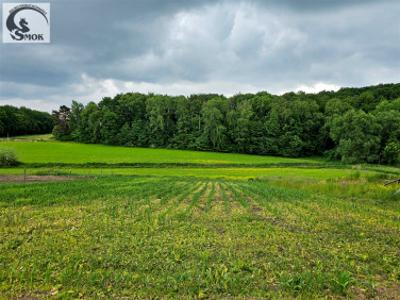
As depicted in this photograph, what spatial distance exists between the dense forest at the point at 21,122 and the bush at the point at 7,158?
63.1 m

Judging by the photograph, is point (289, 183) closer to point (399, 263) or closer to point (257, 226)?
point (257, 226)

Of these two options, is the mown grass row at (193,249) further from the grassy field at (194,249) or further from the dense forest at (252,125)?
the dense forest at (252,125)

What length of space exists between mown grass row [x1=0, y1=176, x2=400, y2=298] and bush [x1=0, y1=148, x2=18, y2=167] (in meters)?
30.2

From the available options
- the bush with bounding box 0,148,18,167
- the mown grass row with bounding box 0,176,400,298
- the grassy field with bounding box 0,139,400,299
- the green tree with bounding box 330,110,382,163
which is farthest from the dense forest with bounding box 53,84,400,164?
the mown grass row with bounding box 0,176,400,298

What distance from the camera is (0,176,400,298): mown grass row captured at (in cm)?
631

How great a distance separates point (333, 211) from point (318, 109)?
71.7m

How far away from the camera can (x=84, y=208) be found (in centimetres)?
1400

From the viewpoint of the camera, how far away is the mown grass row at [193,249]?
20.7 ft

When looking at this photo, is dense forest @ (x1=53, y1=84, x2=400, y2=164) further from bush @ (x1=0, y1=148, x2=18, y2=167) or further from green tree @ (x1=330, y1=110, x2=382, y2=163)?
bush @ (x1=0, y1=148, x2=18, y2=167)

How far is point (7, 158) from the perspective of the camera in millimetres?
39781

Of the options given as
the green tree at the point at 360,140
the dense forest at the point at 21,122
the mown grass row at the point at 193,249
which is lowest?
the mown grass row at the point at 193,249

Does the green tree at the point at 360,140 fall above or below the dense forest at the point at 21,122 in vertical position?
below

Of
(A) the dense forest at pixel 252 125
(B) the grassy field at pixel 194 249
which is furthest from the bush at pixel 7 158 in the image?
(A) the dense forest at pixel 252 125

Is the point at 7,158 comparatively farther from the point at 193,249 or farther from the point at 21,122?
the point at 21,122
